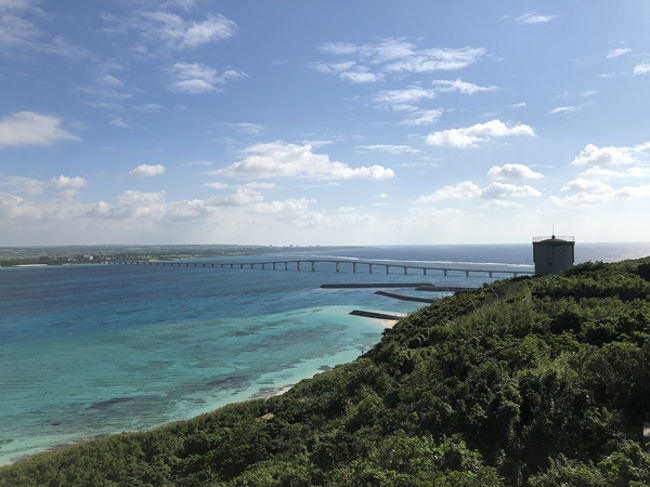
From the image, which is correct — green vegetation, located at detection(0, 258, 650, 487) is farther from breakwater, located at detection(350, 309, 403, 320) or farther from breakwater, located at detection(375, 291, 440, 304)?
breakwater, located at detection(375, 291, 440, 304)

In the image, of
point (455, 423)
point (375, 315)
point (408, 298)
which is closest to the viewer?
point (455, 423)

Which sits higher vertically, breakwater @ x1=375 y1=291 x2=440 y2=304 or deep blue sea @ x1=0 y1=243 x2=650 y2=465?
breakwater @ x1=375 y1=291 x2=440 y2=304

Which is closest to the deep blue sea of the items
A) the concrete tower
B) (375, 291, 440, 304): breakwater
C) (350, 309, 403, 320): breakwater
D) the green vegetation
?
(350, 309, 403, 320): breakwater

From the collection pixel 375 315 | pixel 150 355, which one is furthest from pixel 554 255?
pixel 150 355

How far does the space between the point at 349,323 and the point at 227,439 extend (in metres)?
44.7

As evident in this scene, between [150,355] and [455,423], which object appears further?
[150,355]

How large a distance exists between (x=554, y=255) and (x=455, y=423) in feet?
109

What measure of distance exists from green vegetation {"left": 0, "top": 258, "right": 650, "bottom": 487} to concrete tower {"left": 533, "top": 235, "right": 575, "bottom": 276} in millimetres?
13424

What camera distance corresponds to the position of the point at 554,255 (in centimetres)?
3912

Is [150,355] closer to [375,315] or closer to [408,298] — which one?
[375,315]

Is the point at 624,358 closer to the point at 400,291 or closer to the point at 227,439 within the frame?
the point at 227,439

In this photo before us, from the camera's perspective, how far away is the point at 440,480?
862cm

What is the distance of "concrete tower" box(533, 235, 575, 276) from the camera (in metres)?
38.9

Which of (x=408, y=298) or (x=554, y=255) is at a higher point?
(x=554, y=255)
